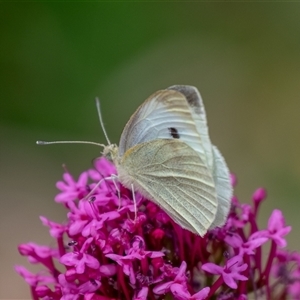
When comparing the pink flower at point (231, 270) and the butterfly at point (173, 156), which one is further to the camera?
the butterfly at point (173, 156)

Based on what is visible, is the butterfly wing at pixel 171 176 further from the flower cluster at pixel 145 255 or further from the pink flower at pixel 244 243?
the pink flower at pixel 244 243

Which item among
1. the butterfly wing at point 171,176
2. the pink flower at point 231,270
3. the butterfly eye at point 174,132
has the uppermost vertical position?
the butterfly eye at point 174,132

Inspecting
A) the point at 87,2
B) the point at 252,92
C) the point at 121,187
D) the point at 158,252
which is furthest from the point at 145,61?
the point at 158,252

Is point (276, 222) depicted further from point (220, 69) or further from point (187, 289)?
point (220, 69)

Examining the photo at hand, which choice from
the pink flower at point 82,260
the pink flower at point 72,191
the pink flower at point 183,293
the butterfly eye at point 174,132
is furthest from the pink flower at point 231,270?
the pink flower at point 72,191

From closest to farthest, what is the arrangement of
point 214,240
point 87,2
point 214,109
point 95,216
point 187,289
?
point 187,289, point 95,216, point 214,240, point 87,2, point 214,109

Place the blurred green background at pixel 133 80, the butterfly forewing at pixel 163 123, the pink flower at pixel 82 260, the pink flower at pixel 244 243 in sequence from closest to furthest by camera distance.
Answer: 1. the pink flower at pixel 82 260
2. the pink flower at pixel 244 243
3. the butterfly forewing at pixel 163 123
4. the blurred green background at pixel 133 80

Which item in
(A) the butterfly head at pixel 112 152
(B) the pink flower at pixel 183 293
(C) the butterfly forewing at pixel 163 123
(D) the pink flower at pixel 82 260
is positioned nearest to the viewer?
(B) the pink flower at pixel 183 293

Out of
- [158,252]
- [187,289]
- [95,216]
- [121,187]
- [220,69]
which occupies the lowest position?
[187,289]
